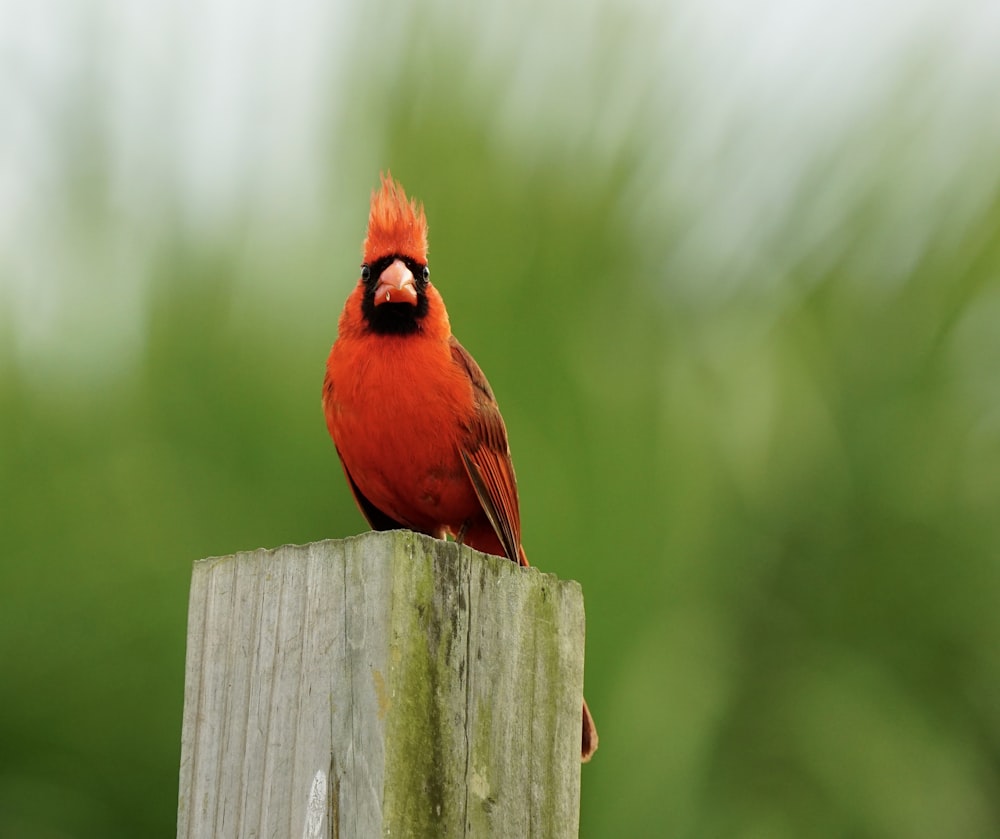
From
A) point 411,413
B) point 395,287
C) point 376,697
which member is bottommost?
point 376,697

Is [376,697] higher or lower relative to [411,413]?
lower

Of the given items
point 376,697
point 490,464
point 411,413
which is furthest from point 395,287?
point 376,697

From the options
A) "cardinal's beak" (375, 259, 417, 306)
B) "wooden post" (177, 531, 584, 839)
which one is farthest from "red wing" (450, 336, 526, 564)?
"wooden post" (177, 531, 584, 839)

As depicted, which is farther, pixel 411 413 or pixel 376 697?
pixel 411 413

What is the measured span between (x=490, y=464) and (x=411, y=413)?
0.73 ft

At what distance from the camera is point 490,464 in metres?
2.88

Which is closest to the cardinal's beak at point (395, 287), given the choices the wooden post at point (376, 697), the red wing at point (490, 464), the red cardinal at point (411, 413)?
the red cardinal at point (411, 413)

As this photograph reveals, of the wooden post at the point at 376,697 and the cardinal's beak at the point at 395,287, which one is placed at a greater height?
the cardinal's beak at the point at 395,287

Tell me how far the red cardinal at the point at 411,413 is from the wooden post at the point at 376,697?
113 centimetres

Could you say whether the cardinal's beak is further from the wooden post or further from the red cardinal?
the wooden post

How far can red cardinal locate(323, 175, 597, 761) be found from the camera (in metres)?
2.84

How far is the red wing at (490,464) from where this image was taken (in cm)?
282

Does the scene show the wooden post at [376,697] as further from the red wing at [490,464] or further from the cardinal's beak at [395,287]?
the cardinal's beak at [395,287]

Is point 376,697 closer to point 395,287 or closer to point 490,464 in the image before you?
point 490,464
